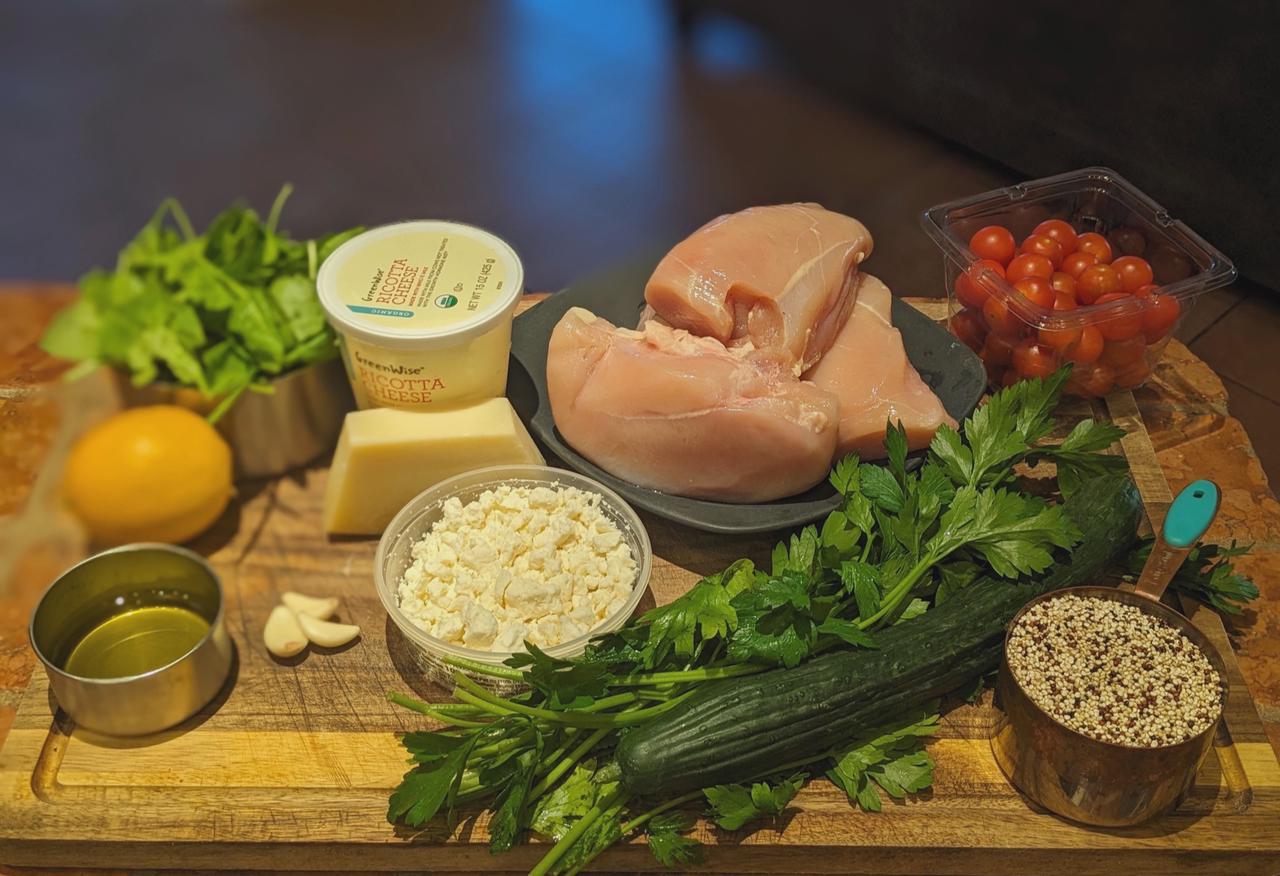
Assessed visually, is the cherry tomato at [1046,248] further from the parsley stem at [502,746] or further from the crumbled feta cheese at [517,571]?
the parsley stem at [502,746]

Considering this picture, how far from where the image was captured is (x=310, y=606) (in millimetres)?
1462

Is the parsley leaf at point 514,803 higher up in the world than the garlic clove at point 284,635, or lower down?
higher up

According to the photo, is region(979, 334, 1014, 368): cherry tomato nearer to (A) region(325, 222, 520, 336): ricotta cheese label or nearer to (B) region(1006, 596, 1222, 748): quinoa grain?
(B) region(1006, 596, 1222, 748): quinoa grain

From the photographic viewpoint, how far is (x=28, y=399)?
1.68 metres

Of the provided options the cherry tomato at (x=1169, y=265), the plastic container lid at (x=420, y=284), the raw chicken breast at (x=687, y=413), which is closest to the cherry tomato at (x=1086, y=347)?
the cherry tomato at (x=1169, y=265)

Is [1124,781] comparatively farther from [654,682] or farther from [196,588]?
[196,588]

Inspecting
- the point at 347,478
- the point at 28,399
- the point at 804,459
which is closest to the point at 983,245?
the point at 804,459

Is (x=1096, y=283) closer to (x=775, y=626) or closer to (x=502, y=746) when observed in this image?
(x=775, y=626)

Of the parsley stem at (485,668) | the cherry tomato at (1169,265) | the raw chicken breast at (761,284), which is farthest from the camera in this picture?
the cherry tomato at (1169,265)

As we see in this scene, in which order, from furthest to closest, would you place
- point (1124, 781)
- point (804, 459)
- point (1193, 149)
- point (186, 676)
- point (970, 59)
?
point (970, 59) → point (1193, 149) → point (804, 459) → point (186, 676) → point (1124, 781)

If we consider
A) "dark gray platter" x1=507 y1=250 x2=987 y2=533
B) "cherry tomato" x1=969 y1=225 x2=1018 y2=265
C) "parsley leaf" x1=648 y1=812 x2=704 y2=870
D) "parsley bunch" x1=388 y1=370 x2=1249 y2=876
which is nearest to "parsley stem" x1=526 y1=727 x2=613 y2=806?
"parsley bunch" x1=388 y1=370 x2=1249 y2=876

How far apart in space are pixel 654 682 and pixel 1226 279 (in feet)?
3.74

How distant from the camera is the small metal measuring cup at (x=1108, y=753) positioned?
3.88 feet

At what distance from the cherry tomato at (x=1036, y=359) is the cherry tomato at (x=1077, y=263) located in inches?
5.4
